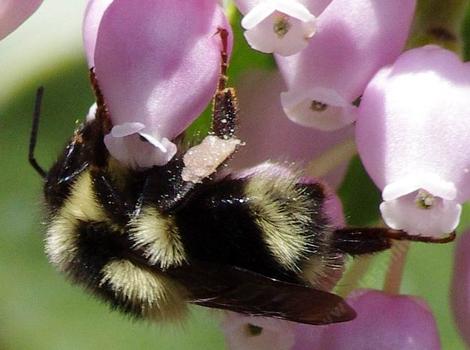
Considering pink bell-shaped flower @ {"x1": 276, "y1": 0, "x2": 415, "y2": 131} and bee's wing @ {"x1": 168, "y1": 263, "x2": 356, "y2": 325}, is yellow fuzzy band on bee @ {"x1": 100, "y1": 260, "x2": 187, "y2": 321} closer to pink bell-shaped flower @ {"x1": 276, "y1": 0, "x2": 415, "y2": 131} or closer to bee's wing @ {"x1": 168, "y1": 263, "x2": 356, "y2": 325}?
bee's wing @ {"x1": 168, "y1": 263, "x2": 356, "y2": 325}

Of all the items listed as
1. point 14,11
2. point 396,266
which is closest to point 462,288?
point 396,266

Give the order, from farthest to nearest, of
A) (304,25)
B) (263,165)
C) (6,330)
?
(6,330) → (263,165) → (304,25)

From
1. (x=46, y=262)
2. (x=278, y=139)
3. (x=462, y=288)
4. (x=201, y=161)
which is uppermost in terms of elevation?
(x=201, y=161)

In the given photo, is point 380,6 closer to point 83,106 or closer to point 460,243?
point 460,243

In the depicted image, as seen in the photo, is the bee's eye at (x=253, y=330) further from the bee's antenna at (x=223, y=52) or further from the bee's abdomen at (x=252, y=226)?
the bee's antenna at (x=223, y=52)

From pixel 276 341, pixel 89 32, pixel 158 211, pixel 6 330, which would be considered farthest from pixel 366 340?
pixel 6 330

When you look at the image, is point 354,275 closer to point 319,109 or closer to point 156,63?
point 319,109

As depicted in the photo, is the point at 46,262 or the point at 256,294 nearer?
the point at 256,294
